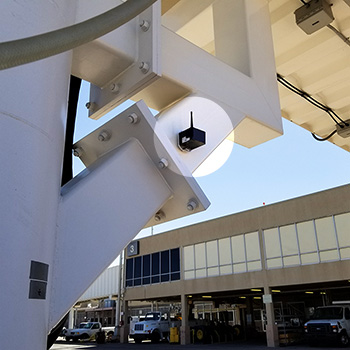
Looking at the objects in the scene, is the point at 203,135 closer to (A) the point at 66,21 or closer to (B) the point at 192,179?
(B) the point at 192,179

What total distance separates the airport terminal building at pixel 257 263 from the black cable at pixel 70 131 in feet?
68.2

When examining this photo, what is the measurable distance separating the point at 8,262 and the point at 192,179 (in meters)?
0.97

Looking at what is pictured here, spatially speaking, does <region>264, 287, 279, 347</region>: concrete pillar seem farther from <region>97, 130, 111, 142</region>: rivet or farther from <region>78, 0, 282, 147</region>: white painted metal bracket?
<region>97, 130, 111, 142</region>: rivet

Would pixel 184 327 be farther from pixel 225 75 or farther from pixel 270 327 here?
pixel 225 75

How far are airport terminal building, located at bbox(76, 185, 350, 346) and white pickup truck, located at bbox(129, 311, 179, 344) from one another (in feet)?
5.28

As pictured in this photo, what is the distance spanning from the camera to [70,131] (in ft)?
6.88

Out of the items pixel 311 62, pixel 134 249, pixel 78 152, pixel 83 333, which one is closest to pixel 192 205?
pixel 78 152

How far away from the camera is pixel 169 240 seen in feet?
101

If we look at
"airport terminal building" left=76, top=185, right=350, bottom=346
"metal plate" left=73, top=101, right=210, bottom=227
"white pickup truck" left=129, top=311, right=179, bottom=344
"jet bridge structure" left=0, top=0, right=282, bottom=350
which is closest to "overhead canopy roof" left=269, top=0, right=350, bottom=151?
"jet bridge structure" left=0, top=0, right=282, bottom=350

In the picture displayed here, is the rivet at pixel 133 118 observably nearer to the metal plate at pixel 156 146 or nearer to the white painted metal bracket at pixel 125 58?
the metal plate at pixel 156 146

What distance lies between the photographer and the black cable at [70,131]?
2.01 metres

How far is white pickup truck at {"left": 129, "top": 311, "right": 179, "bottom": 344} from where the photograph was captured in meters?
29.1

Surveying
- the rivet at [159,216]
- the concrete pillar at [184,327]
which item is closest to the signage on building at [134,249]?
the concrete pillar at [184,327]

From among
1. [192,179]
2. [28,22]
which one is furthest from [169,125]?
[28,22]
